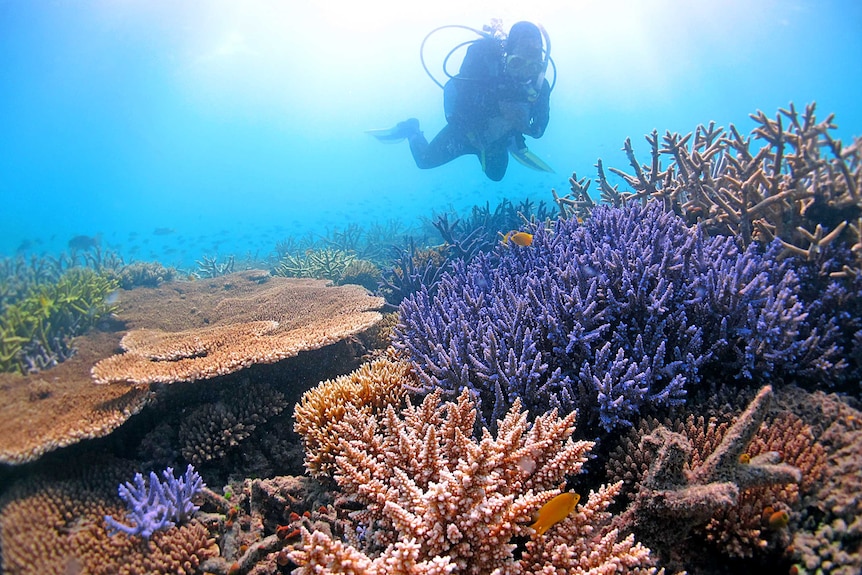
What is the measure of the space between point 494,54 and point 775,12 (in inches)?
3135

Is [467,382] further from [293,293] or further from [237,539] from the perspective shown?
[293,293]

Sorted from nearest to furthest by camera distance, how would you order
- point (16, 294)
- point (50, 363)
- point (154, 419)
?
point (154, 419) → point (50, 363) → point (16, 294)

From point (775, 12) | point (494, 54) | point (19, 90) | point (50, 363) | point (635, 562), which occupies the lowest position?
point (635, 562)

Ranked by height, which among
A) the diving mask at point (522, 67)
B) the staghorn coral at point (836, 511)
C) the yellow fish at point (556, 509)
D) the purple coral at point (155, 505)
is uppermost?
the diving mask at point (522, 67)

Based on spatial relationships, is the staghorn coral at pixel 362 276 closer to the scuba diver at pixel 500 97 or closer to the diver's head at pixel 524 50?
the scuba diver at pixel 500 97

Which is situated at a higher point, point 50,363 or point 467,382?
point 50,363

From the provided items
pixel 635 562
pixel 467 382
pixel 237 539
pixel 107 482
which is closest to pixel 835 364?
pixel 635 562

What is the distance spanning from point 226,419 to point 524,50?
387 inches

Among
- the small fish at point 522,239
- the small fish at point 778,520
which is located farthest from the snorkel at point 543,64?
the small fish at point 778,520

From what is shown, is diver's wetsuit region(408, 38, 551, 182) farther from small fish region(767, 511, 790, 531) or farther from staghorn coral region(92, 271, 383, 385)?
small fish region(767, 511, 790, 531)

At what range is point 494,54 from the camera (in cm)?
1021

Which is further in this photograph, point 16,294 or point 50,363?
point 16,294

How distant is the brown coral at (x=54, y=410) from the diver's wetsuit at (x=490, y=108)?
33.1 feet

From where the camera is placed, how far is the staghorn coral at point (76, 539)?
224cm
